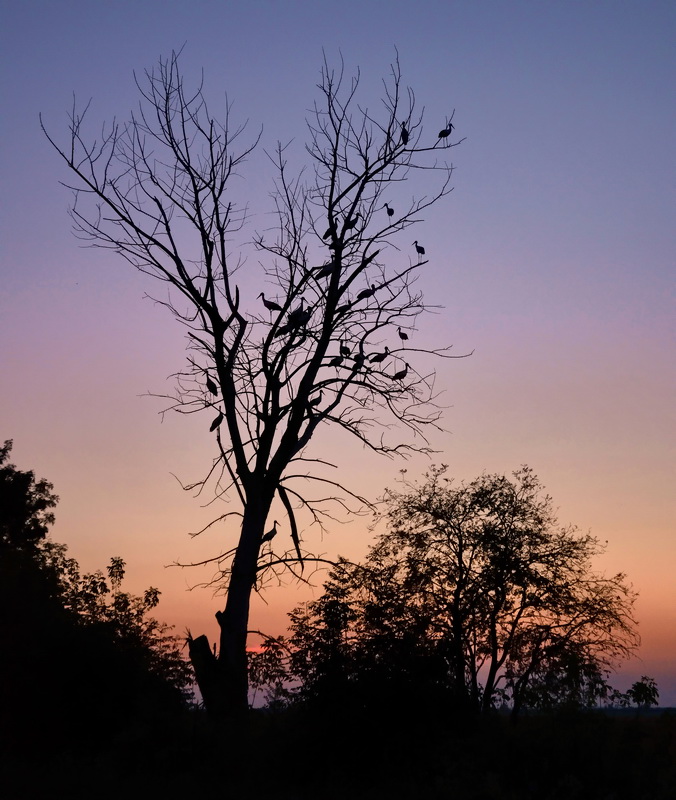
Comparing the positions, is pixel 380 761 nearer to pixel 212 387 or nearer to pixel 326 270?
pixel 212 387

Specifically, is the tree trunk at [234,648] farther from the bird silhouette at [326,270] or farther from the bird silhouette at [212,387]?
the bird silhouette at [326,270]

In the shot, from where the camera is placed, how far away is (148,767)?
14953mm

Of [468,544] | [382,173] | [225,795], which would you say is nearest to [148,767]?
[225,795]

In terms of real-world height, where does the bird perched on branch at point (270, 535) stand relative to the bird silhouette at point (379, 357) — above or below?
below

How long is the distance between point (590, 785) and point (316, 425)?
883 cm

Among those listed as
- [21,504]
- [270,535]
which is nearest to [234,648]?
[270,535]

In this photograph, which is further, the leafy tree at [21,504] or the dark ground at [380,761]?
the leafy tree at [21,504]

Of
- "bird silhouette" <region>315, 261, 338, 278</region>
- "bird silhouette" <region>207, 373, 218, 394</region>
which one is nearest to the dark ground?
"bird silhouette" <region>207, 373, 218, 394</region>

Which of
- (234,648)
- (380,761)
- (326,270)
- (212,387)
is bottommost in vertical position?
(380,761)

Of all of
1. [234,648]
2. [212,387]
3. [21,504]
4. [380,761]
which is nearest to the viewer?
[380,761]

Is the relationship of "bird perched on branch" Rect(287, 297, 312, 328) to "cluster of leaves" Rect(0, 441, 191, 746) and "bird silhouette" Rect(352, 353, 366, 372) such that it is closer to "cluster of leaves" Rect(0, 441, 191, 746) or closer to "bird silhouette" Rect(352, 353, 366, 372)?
"bird silhouette" Rect(352, 353, 366, 372)

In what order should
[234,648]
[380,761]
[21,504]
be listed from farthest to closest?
1. [21,504]
2. [234,648]
3. [380,761]

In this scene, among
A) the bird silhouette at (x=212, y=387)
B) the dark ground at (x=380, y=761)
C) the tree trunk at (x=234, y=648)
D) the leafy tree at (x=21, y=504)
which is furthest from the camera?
the leafy tree at (x=21, y=504)

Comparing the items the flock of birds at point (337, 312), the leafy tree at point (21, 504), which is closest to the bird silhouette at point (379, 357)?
the flock of birds at point (337, 312)
